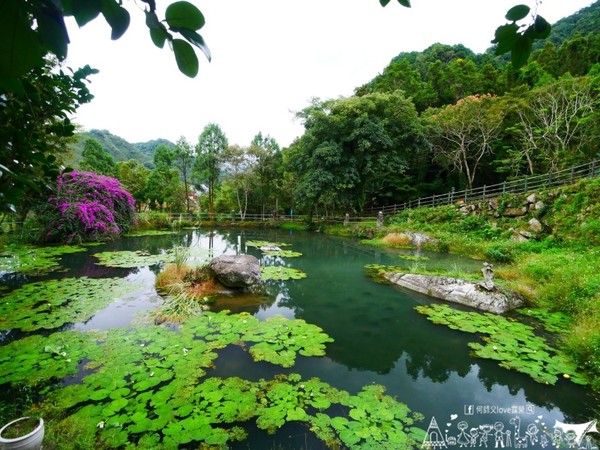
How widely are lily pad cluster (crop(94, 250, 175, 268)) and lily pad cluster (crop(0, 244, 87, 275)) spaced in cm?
102

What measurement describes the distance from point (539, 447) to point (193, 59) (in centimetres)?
364

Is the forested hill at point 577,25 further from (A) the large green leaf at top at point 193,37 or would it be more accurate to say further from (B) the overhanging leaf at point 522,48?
(A) the large green leaf at top at point 193,37

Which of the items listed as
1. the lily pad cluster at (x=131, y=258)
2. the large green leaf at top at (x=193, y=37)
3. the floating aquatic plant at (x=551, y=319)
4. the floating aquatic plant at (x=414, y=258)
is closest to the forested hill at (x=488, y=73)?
the floating aquatic plant at (x=414, y=258)

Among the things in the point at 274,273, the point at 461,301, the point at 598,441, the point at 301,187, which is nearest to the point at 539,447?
the point at 598,441

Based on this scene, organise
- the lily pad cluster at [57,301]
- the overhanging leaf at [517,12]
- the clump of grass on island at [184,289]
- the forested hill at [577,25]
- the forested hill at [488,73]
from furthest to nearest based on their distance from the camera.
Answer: the forested hill at [577,25] < the forested hill at [488,73] < the clump of grass on island at [184,289] < the lily pad cluster at [57,301] < the overhanging leaf at [517,12]

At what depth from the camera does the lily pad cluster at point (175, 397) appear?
2342 mm

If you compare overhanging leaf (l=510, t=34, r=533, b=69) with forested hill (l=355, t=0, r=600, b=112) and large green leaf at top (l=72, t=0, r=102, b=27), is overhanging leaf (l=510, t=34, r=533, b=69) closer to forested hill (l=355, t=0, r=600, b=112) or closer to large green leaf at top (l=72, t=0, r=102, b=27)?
large green leaf at top (l=72, t=0, r=102, b=27)

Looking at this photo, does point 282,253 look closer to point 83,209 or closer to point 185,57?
point 83,209

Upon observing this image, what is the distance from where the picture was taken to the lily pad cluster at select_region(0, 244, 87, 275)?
685 cm

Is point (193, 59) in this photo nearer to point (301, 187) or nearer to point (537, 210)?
point (537, 210)

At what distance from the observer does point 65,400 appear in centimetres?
263

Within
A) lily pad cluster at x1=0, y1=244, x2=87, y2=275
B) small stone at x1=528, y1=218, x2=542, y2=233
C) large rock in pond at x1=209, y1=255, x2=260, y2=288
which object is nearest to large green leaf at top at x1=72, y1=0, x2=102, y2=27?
large rock in pond at x1=209, y1=255, x2=260, y2=288

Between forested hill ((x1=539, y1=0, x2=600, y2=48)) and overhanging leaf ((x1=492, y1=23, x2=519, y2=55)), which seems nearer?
overhanging leaf ((x1=492, y1=23, x2=519, y2=55))

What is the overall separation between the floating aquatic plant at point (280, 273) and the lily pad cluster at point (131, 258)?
2.93 meters
